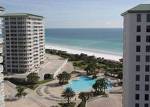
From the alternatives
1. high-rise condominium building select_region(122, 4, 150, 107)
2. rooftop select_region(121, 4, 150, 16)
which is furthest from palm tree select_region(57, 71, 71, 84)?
rooftop select_region(121, 4, 150, 16)

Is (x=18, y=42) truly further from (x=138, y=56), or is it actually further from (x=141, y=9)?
(x=141, y=9)

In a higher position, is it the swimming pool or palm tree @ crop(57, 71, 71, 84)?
palm tree @ crop(57, 71, 71, 84)

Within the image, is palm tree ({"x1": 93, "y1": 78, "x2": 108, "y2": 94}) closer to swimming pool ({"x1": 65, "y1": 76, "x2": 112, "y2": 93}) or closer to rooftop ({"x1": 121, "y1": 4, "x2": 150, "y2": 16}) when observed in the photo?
swimming pool ({"x1": 65, "y1": 76, "x2": 112, "y2": 93})

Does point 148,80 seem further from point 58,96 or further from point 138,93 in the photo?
point 58,96

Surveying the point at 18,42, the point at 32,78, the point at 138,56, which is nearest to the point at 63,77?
the point at 32,78

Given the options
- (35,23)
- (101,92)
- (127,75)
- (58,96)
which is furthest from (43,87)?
(127,75)

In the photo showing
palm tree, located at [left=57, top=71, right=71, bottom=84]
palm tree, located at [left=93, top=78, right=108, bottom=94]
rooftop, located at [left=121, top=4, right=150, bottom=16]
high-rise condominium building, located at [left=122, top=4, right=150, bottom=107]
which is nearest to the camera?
rooftop, located at [left=121, top=4, right=150, bottom=16]

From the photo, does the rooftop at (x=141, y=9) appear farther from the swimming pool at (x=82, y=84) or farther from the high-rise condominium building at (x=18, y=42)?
the high-rise condominium building at (x=18, y=42)
